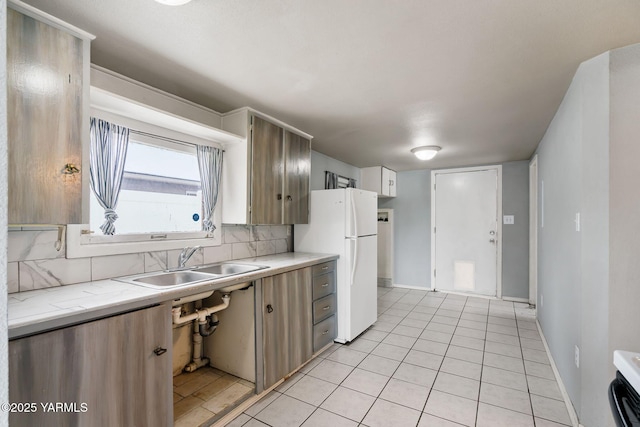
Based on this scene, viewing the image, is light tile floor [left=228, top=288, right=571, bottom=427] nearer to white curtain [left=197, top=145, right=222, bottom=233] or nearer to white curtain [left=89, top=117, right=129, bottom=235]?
white curtain [left=197, top=145, right=222, bottom=233]

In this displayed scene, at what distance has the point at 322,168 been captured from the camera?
411 centimetres

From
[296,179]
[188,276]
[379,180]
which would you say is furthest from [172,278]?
[379,180]

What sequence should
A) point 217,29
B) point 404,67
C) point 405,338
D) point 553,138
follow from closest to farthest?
point 217,29, point 404,67, point 553,138, point 405,338

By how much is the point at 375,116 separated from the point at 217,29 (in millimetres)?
1579

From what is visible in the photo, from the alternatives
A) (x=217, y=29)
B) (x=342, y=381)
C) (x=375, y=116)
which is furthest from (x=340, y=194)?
(x=217, y=29)

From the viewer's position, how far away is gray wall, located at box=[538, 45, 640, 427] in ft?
4.85

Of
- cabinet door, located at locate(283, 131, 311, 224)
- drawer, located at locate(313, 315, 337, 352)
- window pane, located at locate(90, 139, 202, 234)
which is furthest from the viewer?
cabinet door, located at locate(283, 131, 311, 224)

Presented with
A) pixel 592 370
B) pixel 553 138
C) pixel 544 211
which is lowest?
pixel 592 370

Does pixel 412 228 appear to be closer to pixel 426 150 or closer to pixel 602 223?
pixel 426 150

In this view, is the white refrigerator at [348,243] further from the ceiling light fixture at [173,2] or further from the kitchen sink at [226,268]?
the ceiling light fixture at [173,2]

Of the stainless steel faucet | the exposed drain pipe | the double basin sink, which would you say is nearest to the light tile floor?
the exposed drain pipe

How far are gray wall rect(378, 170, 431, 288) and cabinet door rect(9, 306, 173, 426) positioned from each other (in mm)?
4610

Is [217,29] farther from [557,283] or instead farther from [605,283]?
[557,283]

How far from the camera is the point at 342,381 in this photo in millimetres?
2309
